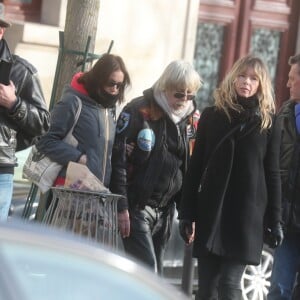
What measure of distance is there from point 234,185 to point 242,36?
24.7 ft

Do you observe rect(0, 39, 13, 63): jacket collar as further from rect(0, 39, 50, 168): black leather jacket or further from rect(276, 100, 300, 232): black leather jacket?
rect(276, 100, 300, 232): black leather jacket

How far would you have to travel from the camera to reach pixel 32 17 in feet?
38.1

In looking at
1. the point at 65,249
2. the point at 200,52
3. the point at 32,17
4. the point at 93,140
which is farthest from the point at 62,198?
the point at 200,52

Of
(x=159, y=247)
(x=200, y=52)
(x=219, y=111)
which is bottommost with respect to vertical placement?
(x=159, y=247)

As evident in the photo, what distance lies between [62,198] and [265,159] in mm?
1244

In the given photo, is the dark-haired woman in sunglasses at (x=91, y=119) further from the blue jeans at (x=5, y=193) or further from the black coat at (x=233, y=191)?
the black coat at (x=233, y=191)

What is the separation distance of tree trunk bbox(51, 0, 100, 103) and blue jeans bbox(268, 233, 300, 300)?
1.76 metres

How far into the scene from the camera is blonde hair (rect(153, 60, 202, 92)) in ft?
20.6

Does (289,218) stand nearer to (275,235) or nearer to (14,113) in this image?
(275,235)

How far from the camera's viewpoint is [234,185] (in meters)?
6.16

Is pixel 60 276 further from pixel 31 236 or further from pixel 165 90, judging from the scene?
pixel 165 90

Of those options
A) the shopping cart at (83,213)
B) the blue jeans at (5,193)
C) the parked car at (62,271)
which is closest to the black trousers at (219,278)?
the shopping cart at (83,213)

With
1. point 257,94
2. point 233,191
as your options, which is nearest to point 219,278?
point 233,191

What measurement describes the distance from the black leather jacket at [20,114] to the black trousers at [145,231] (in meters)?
0.77
